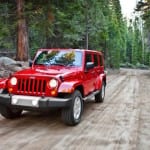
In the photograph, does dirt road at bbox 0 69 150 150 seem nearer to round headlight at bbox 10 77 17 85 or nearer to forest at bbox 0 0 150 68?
round headlight at bbox 10 77 17 85

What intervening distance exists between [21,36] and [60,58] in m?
10.2

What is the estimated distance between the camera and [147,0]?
34.8m

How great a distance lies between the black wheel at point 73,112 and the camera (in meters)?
7.06

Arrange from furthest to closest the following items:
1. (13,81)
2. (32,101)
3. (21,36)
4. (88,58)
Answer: (21,36) → (88,58) → (13,81) → (32,101)

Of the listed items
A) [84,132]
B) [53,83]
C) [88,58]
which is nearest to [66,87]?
[53,83]

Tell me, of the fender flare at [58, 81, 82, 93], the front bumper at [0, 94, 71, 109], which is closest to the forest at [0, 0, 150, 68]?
the front bumper at [0, 94, 71, 109]

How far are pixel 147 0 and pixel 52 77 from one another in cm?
3001

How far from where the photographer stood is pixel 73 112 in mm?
7160

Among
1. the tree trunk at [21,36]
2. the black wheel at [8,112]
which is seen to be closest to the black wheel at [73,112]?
the black wheel at [8,112]

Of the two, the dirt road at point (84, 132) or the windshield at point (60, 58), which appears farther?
the windshield at point (60, 58)

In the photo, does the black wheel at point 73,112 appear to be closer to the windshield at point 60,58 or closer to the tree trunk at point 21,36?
the windshield at point 60,58

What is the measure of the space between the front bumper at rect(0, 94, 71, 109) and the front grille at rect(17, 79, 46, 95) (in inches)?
6.4

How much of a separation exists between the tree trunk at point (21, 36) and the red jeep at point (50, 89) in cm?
990

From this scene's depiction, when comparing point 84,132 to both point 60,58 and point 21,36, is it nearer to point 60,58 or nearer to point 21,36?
point 60,58
